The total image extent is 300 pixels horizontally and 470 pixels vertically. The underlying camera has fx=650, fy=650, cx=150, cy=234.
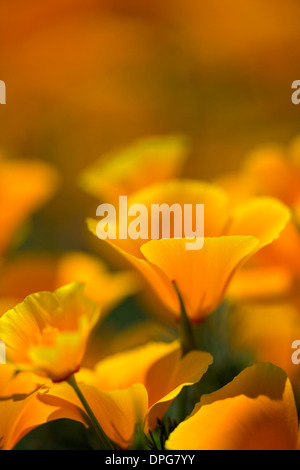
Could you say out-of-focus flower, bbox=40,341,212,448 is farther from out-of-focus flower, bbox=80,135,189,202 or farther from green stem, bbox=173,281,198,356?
out-of-focus flower, bbox=80,135,189,202

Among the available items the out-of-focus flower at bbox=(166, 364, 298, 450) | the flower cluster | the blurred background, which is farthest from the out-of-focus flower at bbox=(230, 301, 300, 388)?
the blurred background

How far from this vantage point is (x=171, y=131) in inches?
34.9

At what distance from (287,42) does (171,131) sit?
8.9 inches

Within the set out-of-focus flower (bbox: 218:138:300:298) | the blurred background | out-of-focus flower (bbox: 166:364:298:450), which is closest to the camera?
out-of-focus flower (bbox: 166:364:298:450)

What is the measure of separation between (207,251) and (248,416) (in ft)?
0.22

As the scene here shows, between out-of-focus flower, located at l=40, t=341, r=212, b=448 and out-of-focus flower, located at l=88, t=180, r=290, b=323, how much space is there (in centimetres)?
3

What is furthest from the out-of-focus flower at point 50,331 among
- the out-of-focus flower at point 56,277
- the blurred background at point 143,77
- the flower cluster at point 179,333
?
the blurred background at point 143,77

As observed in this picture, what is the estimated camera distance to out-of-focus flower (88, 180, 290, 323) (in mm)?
264

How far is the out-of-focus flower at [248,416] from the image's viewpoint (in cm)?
24

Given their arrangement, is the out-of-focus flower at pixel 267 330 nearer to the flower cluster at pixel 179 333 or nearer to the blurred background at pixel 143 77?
the flower cluster at pixel 179 333

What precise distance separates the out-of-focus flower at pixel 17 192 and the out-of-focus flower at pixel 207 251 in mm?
145

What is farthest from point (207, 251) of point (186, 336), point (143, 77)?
point (143, 77)

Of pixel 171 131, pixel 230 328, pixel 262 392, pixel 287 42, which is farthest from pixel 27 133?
pixel 262 392

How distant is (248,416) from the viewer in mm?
241
